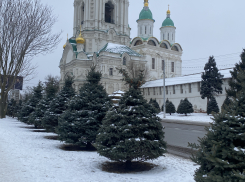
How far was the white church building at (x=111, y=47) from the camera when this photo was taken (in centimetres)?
4962

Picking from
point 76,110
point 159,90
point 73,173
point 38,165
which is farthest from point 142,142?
point 159,90

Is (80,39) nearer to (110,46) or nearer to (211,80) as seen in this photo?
(110,46)

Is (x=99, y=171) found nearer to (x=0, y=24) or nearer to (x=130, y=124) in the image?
(x=130, y=124)

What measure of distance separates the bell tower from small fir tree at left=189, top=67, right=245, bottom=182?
171ft

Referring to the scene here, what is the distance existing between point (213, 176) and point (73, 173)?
3.56 m

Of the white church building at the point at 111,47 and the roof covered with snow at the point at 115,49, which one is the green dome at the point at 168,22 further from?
the roof covered with snow at the point at 115,49

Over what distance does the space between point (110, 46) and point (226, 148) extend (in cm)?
4960

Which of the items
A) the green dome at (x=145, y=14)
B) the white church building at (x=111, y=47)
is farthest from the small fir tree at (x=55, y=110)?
the green dome at (x=145, y=14)

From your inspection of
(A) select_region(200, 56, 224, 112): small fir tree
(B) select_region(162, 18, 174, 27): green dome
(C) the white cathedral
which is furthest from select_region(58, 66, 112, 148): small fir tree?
(B) select_region(162, 18, 174, 27): green dome

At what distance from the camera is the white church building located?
4962 centimetres

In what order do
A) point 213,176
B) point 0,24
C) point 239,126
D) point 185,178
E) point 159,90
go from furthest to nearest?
1. point 159,90
2. point 0,24
3. point 185,178
4. point 239,126
5. point 213,176

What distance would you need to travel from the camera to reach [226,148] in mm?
3326

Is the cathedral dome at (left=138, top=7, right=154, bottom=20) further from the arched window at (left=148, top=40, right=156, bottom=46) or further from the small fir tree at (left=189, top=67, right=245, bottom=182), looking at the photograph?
the small fir tree at (left=189, top=67, right=245, bottom=182)

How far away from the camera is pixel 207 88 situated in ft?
94.6
